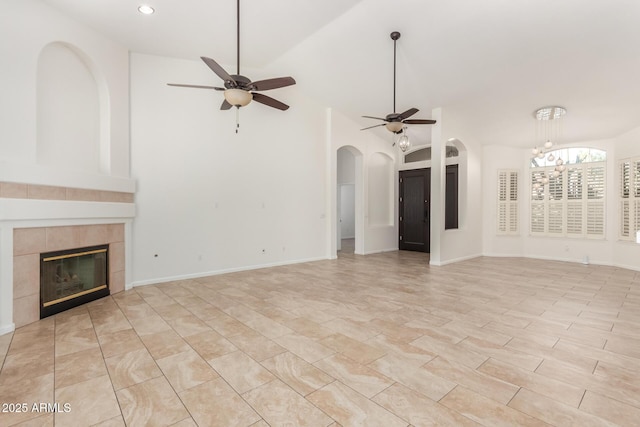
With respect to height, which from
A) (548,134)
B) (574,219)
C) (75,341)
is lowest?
(75,341)

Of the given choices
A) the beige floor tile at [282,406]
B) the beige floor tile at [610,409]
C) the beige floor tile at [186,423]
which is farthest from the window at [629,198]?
the beige floor tile at [186,423]

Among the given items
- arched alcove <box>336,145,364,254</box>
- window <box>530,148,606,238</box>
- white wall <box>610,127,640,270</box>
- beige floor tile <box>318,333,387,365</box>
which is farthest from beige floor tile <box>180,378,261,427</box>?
white wall <box>610,127,640,270</box>

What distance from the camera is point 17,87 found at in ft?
11.4

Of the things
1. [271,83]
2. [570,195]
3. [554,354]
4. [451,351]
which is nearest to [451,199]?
[570,195]

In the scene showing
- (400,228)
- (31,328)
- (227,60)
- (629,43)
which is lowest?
(31,328)

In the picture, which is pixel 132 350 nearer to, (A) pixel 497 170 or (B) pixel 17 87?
(B) pixel 17 87

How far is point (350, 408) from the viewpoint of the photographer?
2035 mm

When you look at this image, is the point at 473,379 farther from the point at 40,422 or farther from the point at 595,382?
the point at 40,422

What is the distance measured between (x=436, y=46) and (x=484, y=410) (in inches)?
206

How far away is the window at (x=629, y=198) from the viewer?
6656mm

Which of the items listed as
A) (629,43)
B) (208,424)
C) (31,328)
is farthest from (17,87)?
(629,43)

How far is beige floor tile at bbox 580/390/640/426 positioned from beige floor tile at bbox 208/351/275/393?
Result: 225cm

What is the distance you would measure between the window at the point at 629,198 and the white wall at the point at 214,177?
7.06 metres

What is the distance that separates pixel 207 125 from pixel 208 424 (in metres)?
5.33
